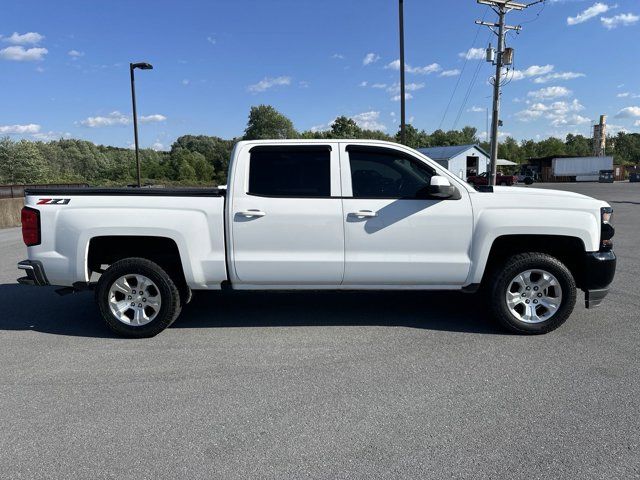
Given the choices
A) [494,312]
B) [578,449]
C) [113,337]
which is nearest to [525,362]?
[494,312]

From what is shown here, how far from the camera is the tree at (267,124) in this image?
288ft

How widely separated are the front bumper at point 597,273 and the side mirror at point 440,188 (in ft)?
5.09

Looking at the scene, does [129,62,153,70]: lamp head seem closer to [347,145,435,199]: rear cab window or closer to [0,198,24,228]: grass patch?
[0,198,24,228]: grass patch

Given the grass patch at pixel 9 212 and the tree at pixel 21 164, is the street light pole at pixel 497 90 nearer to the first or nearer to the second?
the grass patch at pixel 9 212

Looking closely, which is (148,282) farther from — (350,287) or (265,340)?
(350,287)

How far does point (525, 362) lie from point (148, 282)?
362cm

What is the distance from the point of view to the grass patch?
640 inches

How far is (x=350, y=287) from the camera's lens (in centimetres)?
469

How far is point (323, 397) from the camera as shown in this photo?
3410 millimetres

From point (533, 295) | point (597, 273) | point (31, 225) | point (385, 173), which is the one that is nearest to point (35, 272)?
point (31, 225)

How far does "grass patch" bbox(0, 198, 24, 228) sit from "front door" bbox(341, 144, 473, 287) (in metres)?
16.2

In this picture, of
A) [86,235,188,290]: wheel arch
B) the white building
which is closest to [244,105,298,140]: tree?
the white building

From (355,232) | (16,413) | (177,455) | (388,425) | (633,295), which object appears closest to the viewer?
(177,455)

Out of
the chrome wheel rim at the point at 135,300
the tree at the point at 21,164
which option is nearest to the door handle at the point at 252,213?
the chrome wheel rim at the point at 135,300
